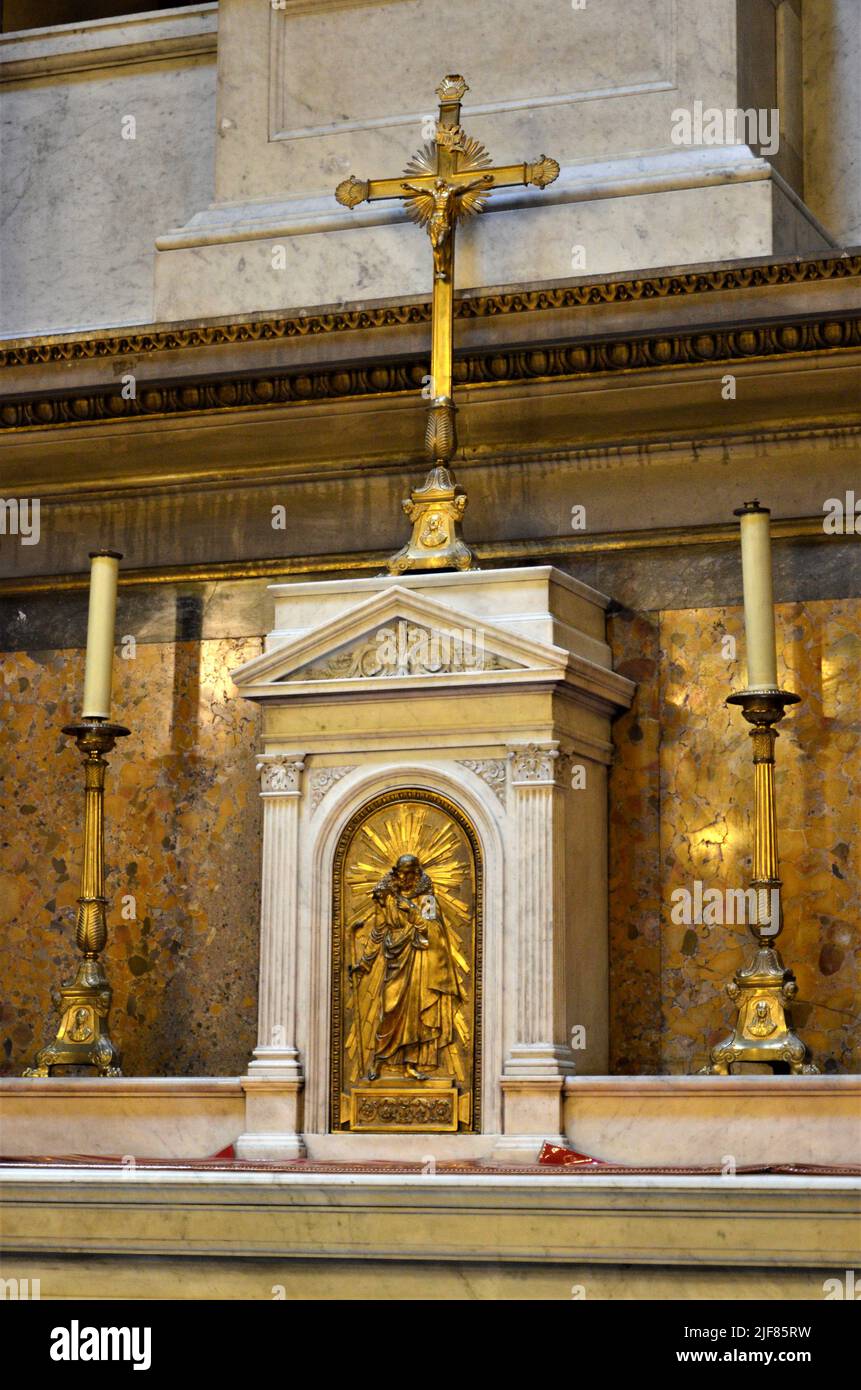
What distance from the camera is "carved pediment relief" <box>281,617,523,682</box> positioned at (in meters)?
7.54

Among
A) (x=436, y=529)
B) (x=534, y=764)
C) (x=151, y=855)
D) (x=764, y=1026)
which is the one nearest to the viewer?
(x=764, y=1026)

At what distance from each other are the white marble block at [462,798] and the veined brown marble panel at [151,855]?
0.92 m

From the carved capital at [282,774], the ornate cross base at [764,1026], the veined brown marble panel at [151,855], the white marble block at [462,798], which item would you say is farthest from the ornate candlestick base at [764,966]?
the veined brown marble panel at [151,855]

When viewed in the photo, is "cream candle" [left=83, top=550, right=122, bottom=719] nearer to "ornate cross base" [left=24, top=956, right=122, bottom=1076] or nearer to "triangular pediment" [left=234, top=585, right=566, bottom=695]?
"triangular pediment" [left=234, top=585, right=566, bottom=695]

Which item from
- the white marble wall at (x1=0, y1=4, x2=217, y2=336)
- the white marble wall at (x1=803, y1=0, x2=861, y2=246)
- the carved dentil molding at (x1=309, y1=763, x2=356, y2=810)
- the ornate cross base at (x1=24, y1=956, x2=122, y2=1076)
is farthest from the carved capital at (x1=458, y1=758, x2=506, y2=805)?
the white marble wall at (x1=0, y1=4, x2=217, y2=336)

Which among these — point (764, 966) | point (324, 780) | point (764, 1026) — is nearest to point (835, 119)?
point (324, 780)

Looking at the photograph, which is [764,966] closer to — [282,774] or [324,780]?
[324,780]

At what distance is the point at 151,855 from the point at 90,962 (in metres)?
0.76

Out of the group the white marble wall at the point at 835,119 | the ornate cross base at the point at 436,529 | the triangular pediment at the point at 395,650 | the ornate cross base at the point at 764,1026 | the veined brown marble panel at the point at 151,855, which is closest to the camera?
the ornate cross base at the point at 764,1026

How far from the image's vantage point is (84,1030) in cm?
802

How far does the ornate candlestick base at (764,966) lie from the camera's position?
7.17 meters

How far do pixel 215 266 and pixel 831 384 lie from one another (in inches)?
94.7

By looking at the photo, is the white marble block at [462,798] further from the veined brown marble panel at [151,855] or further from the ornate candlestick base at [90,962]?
the veined brown marble panel at [151,855]
